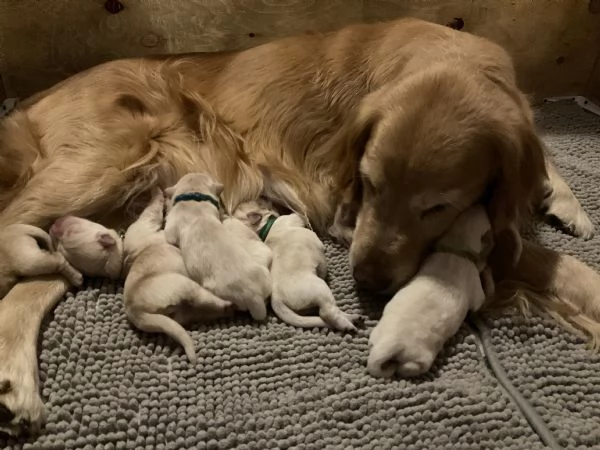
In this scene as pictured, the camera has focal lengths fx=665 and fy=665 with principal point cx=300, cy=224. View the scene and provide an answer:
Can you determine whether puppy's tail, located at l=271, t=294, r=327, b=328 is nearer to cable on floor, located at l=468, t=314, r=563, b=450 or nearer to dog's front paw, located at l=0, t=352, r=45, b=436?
cable on floor, located at l=468, t=314, r=563, b=450

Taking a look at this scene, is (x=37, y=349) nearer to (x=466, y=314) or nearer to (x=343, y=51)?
(x=466, y=314)

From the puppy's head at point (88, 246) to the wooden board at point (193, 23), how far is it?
1.01 m

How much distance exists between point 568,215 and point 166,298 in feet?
Result: 4.64

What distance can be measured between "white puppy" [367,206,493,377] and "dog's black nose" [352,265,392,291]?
0.09 metres

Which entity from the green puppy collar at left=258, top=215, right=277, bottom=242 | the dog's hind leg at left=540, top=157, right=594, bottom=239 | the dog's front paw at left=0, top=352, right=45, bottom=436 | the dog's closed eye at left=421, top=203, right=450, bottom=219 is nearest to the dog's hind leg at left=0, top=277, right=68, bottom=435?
the dog's front paw at left=0, top=352, right=45, bottom=436

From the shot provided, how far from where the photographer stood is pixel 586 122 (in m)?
3.00

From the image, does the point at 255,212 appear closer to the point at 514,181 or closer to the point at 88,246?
the point at 88,246

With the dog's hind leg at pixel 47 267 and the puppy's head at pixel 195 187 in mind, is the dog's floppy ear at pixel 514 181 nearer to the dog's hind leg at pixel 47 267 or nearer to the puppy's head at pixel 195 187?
the puppy's head at pixel 195 187

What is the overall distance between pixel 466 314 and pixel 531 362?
205 mm

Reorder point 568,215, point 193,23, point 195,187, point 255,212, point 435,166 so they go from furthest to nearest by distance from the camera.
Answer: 1. point 193,23
2. point 568,215
3. point 255,212
4. point 195,187
5. point 435,166

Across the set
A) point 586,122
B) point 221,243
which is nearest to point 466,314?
point 221,243

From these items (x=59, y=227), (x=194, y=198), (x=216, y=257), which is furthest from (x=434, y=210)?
(x=59, y=227)

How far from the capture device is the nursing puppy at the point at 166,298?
5.63 ft

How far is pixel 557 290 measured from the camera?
6.43ft
